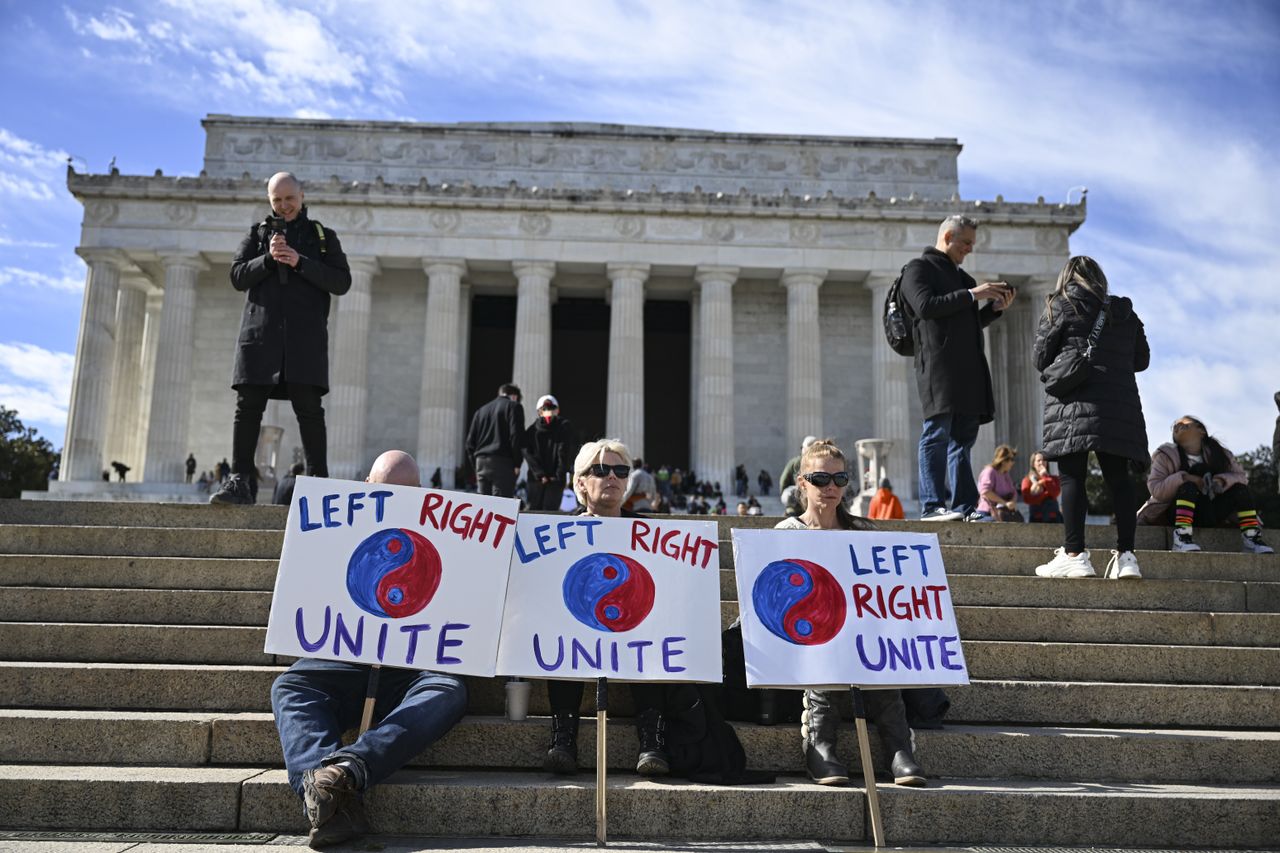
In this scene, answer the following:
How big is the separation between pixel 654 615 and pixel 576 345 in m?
38.7

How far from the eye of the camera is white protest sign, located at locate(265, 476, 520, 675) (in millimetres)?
5148

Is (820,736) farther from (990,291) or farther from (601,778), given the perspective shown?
(990,291)

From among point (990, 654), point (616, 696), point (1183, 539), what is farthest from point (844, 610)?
point (1183, 539)

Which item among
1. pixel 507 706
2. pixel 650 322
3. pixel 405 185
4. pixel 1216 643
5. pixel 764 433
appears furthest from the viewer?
pixel 650 322

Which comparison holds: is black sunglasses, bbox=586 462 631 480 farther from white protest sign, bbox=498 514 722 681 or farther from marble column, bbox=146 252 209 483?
marble column, bbox=146 252 209 483

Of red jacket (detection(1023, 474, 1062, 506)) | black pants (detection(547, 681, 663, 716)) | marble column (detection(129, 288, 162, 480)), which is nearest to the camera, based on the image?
black pants (detection(547, 681, 663, 716))

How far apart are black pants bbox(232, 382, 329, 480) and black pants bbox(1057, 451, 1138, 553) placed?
19.6ft

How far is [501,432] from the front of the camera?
1273 cm

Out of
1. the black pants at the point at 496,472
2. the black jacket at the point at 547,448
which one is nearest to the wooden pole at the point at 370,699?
the black pants at the point at 496,472

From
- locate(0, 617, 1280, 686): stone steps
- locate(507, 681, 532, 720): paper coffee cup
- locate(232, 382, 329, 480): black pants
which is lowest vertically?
locate(507, 681, 532, 720): paper coffee cup

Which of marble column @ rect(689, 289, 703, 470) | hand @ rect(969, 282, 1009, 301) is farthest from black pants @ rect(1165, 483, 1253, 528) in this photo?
marble column @ rect(689, 289, 703, 470)

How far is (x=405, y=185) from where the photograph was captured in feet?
118

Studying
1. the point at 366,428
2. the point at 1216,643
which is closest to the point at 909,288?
the point at 1216,643

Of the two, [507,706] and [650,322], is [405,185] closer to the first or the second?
[650,322]
